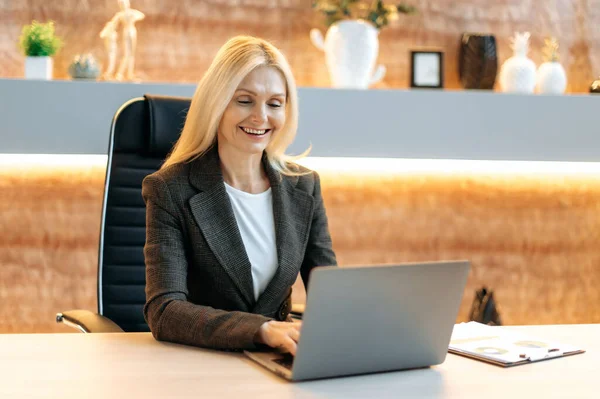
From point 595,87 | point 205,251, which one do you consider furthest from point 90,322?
point 595,87

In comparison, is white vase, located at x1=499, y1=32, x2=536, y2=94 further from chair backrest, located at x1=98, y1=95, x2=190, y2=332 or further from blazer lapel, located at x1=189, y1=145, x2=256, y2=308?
blazer lapel, located at x1=189, y1=145, x2=256, y2=308

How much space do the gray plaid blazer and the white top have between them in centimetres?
3

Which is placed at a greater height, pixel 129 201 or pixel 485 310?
pixel 129 201

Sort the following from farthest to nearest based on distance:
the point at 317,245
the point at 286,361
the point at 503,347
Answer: the point at 317,245, the point at 503,347, the point at 286,361

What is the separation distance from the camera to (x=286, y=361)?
1.36 meters

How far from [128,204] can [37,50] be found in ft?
3.28

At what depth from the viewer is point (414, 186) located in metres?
3.35

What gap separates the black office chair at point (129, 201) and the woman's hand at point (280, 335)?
83cm

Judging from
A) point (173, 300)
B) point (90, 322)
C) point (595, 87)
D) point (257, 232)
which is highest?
point (595, 87)

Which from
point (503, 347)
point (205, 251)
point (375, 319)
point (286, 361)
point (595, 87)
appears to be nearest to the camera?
point (375, 319)

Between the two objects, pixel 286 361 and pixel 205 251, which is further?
pixel 205 251

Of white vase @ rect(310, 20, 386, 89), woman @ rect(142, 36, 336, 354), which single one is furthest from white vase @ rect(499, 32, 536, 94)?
woman @ rect(142, 36, 336, 354)

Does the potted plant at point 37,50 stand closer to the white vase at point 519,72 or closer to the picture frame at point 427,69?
the picture frame at point 427,69

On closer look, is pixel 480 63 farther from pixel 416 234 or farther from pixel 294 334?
pixel 294 334
